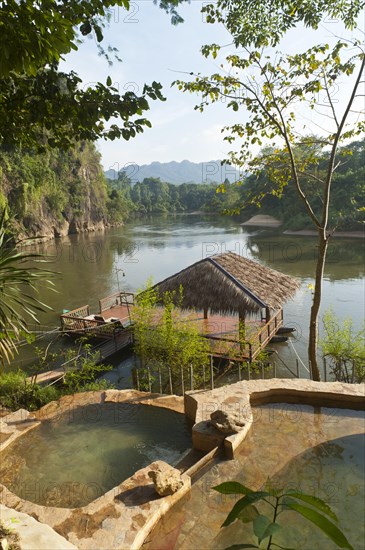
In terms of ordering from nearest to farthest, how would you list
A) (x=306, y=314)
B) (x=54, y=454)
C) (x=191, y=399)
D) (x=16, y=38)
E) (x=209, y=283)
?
(x=16, y=38)
(x=54, y=454)
(x=191, y=399)
(x=209, y=283)
(x=306, y=314)

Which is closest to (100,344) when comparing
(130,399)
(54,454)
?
(130,399)

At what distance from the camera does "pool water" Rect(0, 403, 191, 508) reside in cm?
475

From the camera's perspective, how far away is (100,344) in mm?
10977

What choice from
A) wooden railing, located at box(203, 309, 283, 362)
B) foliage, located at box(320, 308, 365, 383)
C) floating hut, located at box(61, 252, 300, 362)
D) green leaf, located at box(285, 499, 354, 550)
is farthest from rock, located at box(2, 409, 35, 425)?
green leaf, located at box(285, 499, 354, 550)

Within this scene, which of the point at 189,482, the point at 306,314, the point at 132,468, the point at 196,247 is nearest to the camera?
the point at 189,482

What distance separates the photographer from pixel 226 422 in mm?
4902

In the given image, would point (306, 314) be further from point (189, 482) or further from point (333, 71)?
point (189, 482)

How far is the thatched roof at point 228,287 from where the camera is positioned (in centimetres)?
944

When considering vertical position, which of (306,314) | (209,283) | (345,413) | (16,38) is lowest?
(306,314)

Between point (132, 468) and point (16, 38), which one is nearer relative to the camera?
point (16, 38)

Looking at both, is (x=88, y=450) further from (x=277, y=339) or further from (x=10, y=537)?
(x=277, y=339)

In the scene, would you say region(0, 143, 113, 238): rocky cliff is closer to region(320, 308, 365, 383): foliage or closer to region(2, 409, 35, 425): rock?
region(2, 409, 35, 425): rock

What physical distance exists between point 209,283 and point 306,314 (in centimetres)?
635

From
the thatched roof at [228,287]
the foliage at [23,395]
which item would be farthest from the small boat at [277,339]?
the foliage at [23,395]
